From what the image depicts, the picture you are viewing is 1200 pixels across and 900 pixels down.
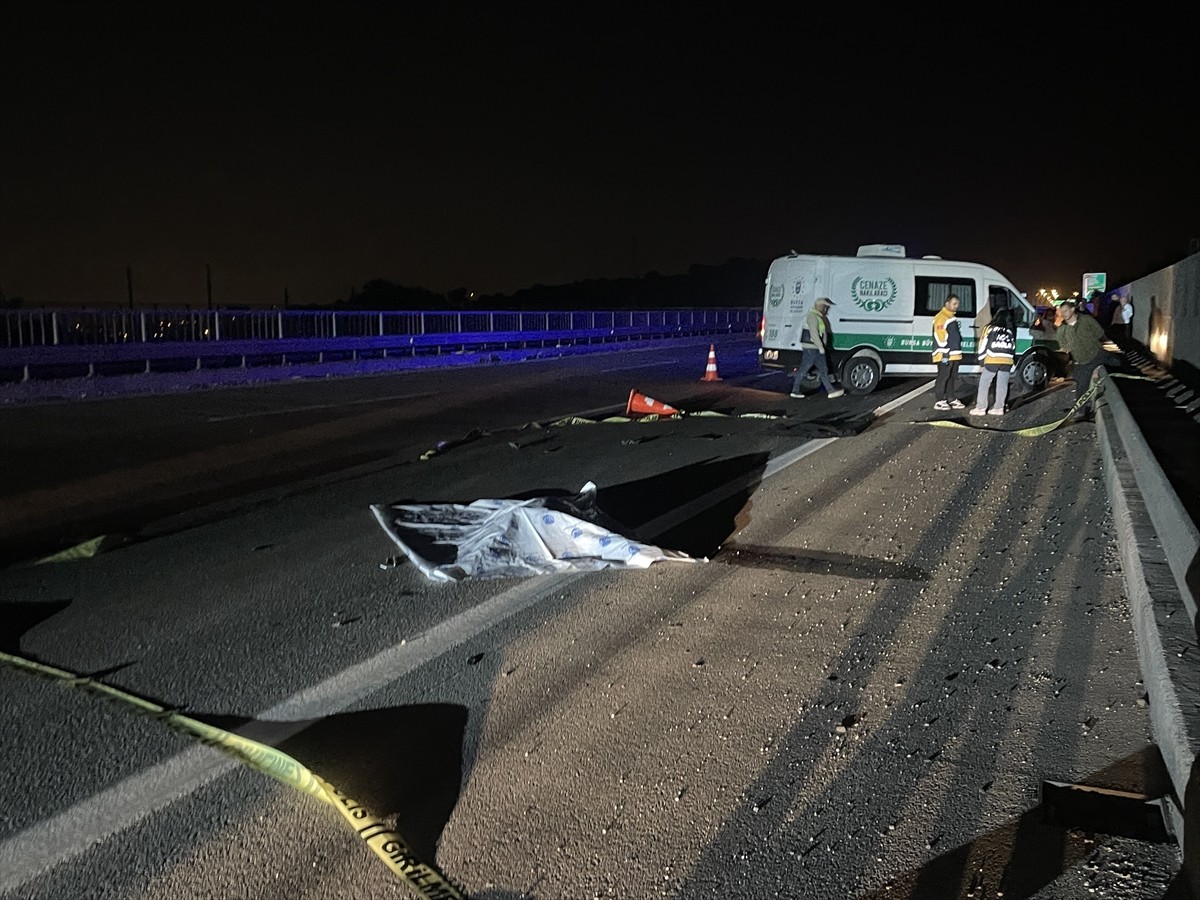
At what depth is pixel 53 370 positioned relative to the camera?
2075 cm

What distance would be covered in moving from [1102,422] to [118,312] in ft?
66.1

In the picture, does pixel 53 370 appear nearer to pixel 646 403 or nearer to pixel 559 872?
pixel 646 403

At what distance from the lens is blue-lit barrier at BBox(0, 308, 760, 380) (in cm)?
2031

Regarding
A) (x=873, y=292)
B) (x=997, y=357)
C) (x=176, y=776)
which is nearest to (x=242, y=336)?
(x=873, y=292)

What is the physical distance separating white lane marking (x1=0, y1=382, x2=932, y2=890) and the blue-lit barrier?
1657 cm

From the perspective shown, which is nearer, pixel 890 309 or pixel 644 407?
pixel 644 407

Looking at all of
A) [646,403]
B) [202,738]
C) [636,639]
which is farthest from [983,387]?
[202,738]

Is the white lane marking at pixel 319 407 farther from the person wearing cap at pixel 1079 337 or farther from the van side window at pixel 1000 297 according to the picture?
the person wearing cap at pixel 1079 337

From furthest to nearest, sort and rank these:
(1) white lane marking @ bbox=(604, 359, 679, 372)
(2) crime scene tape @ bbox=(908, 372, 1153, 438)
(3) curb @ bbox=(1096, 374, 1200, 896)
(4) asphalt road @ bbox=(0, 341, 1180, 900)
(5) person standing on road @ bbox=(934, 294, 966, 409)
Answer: (1) white lane marking @ bbox=(604, 359, 679, 372) < (5) person standing on road @ bbox=(934, 294, 966, 409) < (2) crime scene tape @ bbox=(908, 372, 1153, 438) < (3) curb @ bbox=(1096, 374, 1200, 896) < (4) asphalt road @ bbox=(0, 341, 1180, 900)

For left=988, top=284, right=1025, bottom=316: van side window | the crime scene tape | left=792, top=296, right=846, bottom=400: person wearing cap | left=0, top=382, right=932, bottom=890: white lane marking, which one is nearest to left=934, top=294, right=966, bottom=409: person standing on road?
the crime scene tape

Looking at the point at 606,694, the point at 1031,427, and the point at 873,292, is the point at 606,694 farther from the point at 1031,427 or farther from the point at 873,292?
the point at 873,292

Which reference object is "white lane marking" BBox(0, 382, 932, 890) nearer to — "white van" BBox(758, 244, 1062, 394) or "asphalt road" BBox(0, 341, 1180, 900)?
"asphalt road" BBox(0, 341, 1180, 900)

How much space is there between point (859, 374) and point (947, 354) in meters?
2.71

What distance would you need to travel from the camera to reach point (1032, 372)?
1786 centimetres
